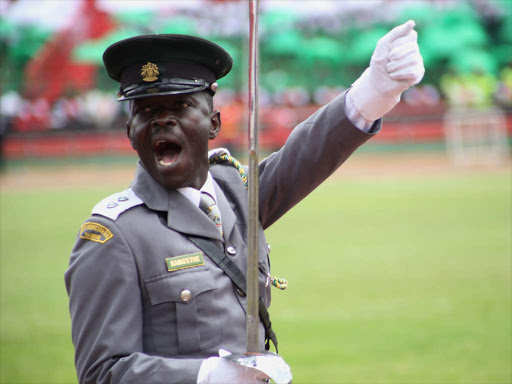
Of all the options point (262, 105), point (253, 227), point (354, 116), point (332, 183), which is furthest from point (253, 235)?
point (262, 105)

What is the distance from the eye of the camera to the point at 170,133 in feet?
7.07

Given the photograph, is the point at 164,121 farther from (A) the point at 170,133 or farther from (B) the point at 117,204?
(B) the point at 117,204

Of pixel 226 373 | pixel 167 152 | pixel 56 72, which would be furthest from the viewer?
pixel 56 72

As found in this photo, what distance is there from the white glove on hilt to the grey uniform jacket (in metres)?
0.49

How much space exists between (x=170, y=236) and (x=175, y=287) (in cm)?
15

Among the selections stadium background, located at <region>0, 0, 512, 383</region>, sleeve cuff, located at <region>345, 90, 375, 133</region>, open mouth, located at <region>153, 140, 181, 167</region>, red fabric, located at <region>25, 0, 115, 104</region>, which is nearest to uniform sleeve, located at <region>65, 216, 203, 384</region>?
open mouth, located at <region>153, 140, 181, 167</region>

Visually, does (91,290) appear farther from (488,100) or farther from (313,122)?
(488,100)

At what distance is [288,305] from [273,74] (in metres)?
22.4

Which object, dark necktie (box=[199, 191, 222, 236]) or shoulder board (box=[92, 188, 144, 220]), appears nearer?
shoulder board (box=[92, 188, 144, 220])

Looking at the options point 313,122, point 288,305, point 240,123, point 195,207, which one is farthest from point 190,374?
point 240,123

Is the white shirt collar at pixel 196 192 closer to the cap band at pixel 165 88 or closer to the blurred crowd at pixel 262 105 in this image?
the cap band at pixel 165 88

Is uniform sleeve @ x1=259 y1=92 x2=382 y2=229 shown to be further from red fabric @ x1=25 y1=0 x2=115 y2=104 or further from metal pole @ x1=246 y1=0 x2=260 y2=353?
red fabric @ x1=25 y1=0 x2=115 y2=104

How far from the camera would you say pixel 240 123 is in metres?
21.8

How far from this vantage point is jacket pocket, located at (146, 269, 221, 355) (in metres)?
2.12
